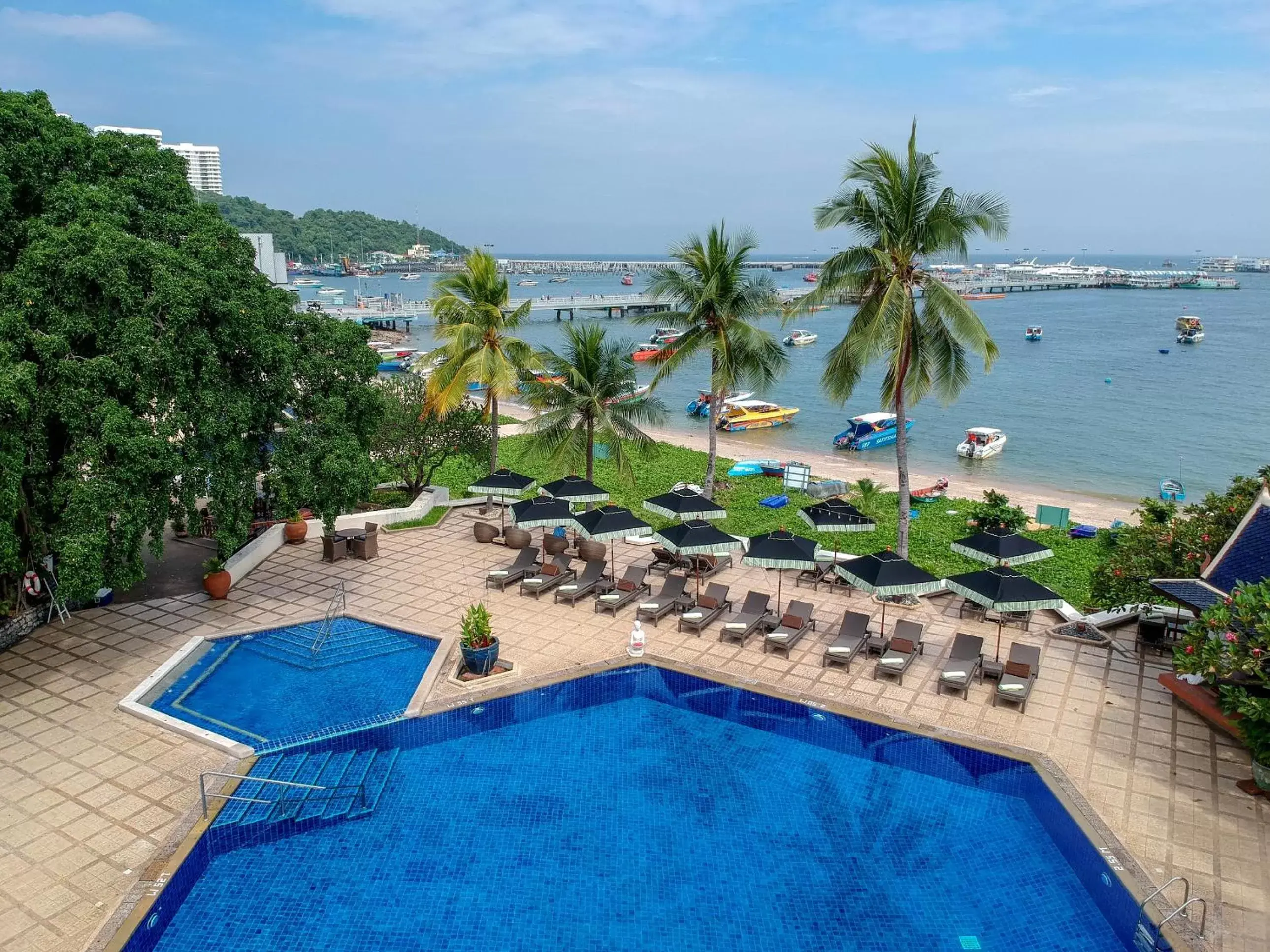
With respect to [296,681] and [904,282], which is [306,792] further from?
[904,282]

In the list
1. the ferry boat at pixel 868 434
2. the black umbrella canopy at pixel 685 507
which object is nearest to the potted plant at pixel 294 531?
the black umbrella canopy at pixel 685 507

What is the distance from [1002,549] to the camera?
13961 millimetres

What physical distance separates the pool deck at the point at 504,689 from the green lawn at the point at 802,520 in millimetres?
2978

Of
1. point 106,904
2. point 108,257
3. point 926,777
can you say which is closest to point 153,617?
point 108,257

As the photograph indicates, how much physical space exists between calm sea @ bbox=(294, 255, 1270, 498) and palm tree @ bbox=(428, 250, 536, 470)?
328 inches

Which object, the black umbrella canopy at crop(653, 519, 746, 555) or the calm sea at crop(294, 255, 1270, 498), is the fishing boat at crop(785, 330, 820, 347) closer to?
the calm sea at crop(294, 255, 1270, 498)

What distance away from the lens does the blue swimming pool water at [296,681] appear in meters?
11.6

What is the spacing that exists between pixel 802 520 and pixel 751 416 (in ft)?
82.5

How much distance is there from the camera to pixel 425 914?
8.47 meters

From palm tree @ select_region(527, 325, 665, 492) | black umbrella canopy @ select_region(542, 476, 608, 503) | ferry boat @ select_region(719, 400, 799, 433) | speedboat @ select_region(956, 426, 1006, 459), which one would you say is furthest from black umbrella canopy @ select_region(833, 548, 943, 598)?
ferry boat @ select_region(719, 400, 799, 433)

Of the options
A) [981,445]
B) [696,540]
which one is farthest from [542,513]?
[981,445]

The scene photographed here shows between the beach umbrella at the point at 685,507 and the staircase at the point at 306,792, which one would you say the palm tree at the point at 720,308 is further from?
the staircase at the point at 306,792

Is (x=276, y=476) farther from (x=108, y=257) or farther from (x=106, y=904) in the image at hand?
(x=106, y=904)

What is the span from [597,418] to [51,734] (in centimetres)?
1200
